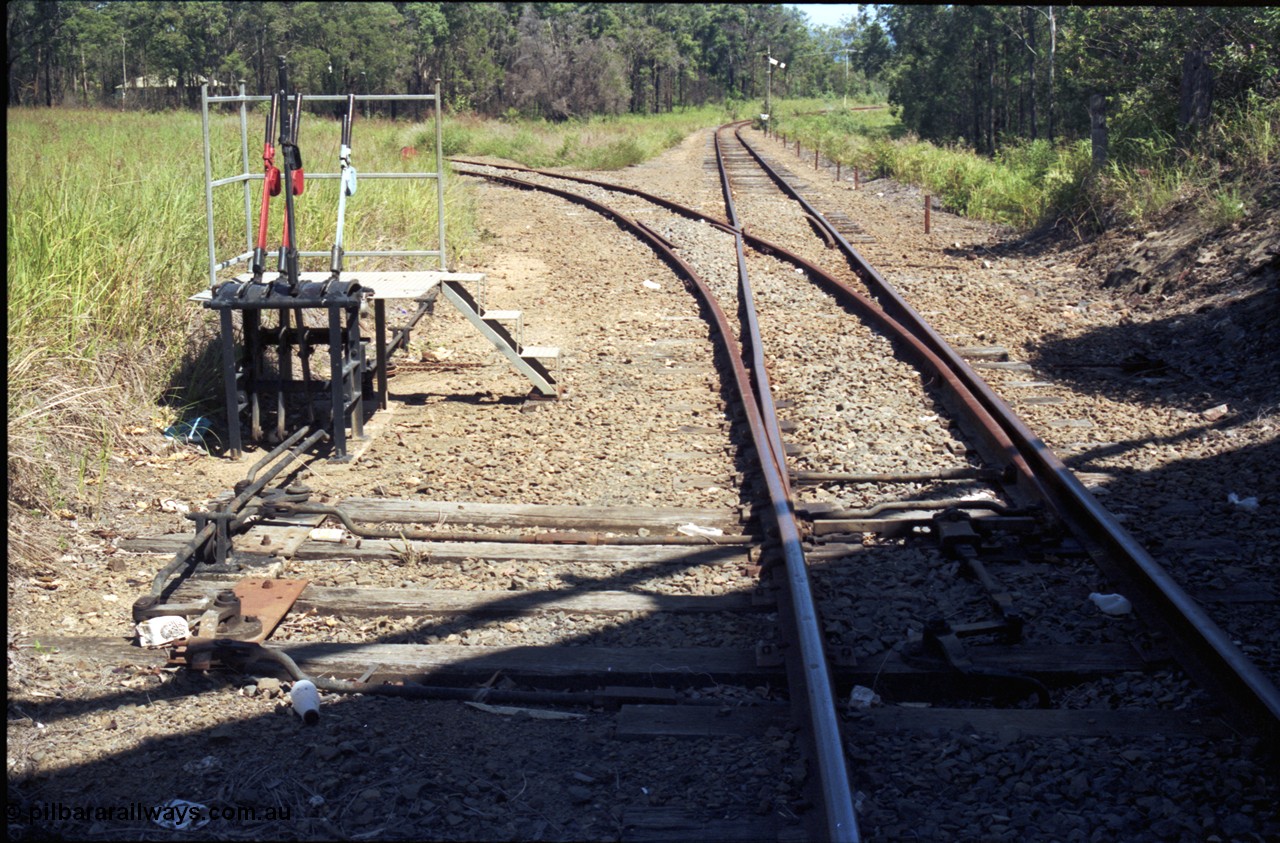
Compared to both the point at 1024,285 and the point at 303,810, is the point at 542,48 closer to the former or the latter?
the point at 1024,285

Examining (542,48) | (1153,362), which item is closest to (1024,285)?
(1153,362)

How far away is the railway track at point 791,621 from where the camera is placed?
3590 mm

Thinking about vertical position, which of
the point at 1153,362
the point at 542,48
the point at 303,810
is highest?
Answer: the point at 542,48

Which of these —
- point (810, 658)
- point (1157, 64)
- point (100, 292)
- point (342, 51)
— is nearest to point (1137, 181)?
point (1157, 64)

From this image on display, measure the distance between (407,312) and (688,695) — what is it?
7651mm

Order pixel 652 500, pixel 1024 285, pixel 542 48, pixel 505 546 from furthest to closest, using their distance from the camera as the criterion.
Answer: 1. pixel 542 48
2. pixel 1024 285
3. pixel 652 500
4. pixel 505 546

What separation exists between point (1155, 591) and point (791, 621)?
143 centimetres

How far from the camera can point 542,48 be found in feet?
195

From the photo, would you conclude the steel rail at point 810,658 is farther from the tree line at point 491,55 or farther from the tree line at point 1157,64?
the tree line at point 491,55

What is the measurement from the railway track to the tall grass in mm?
963

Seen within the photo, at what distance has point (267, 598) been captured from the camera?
4770 millimetres

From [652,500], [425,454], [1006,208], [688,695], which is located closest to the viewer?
[688,695]

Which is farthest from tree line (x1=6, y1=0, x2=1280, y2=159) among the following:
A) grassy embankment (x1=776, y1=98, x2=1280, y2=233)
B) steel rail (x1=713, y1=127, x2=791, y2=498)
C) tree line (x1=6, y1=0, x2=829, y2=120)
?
steel rail (x1=713, y1=127, x2=791, y2=498)

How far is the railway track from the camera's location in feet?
11.8
